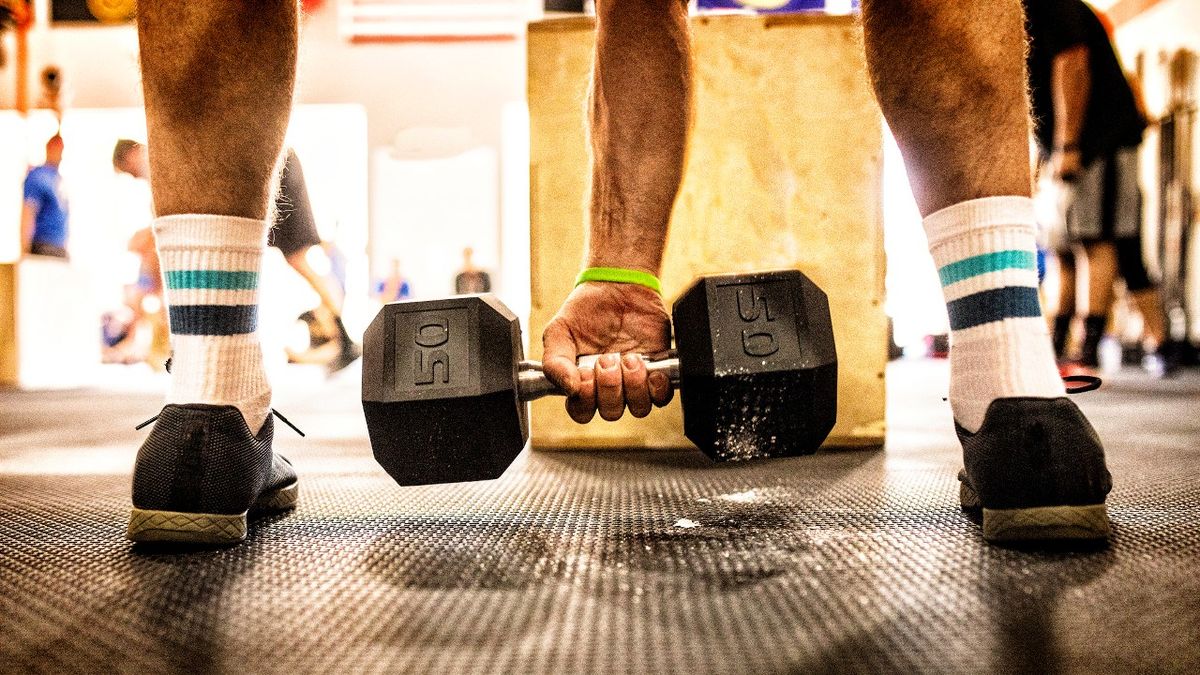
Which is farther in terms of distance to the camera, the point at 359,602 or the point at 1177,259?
the point at 1177,259

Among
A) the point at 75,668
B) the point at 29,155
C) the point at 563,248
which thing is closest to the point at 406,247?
the point at 29,155

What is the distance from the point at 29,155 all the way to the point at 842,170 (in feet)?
22.5

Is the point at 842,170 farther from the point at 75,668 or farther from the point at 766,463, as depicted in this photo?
the point at 75,668

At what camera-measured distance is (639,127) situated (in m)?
1.02

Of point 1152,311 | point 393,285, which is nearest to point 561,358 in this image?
point 1152,311

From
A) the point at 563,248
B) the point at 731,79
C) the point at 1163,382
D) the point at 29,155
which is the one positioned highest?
the point at 29,155

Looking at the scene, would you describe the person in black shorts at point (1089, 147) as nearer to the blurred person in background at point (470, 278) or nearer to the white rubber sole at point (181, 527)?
the white rubber sole at point (181, 527)

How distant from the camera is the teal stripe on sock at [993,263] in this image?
0.74m

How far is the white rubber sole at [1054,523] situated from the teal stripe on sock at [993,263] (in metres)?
0.21

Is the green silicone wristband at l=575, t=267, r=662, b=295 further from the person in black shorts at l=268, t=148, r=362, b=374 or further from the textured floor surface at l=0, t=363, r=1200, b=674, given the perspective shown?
the person in black shorts at l=268, t=148, r=362, b=374

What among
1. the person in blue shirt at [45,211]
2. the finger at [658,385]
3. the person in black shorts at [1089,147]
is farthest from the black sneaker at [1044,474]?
the person in blue shirt at [45,211]

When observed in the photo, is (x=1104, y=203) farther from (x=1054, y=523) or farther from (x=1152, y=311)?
(x=1054, y=523)

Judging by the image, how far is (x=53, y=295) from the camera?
14.6ft

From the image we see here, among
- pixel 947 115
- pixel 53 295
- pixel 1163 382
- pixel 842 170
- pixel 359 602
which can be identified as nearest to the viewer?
pixel 359 602
